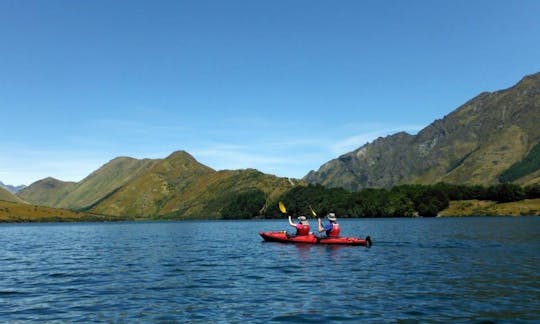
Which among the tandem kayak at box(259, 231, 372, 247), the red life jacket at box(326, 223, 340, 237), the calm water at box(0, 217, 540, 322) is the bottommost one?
the calm water at box(0, 217, 540, 322)

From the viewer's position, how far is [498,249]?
6372 cm

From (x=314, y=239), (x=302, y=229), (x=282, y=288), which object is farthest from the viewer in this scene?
(x=302, y=229)

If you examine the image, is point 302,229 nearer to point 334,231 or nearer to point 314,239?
point 314,239

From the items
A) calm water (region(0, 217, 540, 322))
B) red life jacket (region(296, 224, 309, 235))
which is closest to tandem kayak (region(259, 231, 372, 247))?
red life jacket (region(296, 224, 309, 235))

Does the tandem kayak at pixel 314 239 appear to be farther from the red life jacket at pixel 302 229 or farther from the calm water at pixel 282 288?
the calm water at pixel 282 288

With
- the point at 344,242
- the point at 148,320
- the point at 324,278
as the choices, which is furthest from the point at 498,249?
the point at 148,320

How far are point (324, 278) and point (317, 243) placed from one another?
32928 mm

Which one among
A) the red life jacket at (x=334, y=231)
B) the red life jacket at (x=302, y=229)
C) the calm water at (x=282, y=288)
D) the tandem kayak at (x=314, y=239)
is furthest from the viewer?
the red life jacket at (x=302, y=229)

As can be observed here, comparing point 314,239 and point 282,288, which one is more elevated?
point 314,239

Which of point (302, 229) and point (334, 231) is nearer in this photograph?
point (334, 231)

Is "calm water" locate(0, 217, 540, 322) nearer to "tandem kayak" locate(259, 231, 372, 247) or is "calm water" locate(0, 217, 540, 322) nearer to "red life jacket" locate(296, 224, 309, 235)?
"tandem kayak" locate(259, 231, 372, 247)

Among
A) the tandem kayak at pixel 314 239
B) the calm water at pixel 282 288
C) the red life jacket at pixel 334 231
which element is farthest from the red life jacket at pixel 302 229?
the calm water at pixel 282 288

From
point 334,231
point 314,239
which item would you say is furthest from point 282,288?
point 314,239

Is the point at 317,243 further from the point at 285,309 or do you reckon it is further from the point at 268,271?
the point at 285,309
